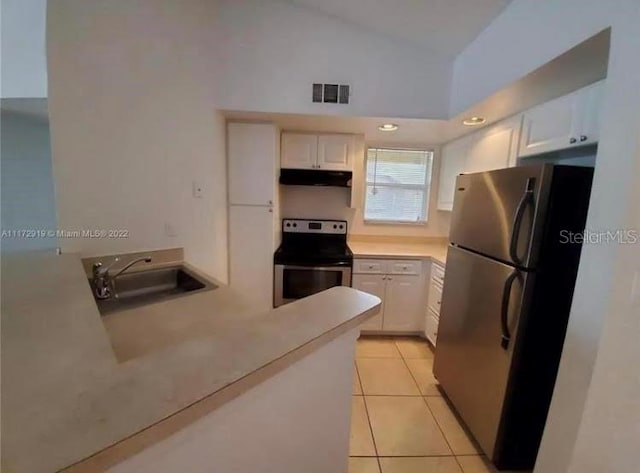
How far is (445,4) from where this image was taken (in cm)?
175

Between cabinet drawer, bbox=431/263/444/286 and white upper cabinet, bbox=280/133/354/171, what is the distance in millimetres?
1293

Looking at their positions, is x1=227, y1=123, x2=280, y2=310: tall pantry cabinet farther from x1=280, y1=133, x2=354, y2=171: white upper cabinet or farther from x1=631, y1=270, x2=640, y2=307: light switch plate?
x1=631, y1=270, x2=640, y2=307: light switch plate

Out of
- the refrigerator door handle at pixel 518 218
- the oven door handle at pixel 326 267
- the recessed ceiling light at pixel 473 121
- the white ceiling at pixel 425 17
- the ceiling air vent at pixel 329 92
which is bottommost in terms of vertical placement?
the oven door handle at pixel 326 267

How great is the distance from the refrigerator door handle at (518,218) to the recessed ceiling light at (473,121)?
1.11m

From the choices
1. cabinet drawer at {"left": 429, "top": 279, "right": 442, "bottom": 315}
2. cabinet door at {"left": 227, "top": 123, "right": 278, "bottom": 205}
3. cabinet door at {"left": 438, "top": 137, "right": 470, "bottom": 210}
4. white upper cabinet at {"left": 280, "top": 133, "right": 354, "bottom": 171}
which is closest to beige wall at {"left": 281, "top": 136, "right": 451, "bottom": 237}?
cabinet door at {"left": 438, "top": 137, "right": 470, "bottom": 210}

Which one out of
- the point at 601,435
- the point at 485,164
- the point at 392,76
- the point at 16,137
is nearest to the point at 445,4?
the point at 392,76

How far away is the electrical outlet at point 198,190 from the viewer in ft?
7.29

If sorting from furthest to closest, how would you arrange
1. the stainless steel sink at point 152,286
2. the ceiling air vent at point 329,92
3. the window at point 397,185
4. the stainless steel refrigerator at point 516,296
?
the window at point 397,185 → the ceiling air vent at point 329,92 → the stainless steel sink at point 152,286 → the stainless steel refrigerator at point 516,296

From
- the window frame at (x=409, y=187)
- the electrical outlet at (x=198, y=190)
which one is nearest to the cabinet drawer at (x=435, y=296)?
the window frame at (x=409, y=187)

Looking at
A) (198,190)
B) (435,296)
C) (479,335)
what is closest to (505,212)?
(479,335)

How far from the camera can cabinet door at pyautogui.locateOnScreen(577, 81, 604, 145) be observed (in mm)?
1400

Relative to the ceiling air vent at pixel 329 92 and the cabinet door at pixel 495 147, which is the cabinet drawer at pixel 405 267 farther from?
the ceiling air vent at pixel 329 92

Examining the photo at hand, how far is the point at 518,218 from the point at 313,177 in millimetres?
1898

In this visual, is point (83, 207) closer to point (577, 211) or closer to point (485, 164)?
point (577, 211)
